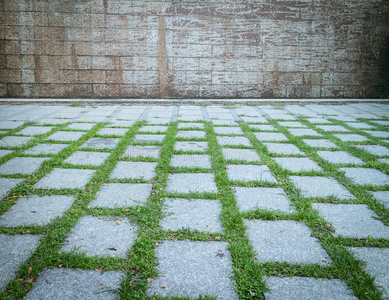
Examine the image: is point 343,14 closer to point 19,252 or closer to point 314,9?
point 314,9

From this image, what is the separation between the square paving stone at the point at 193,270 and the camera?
1.48 metres

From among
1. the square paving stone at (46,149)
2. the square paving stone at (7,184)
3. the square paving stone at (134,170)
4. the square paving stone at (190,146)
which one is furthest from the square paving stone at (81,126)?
the square paving stone at (7,184)

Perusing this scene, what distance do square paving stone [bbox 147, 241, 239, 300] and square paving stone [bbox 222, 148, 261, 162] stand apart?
1.79 meters

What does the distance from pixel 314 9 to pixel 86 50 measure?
6.28 metres

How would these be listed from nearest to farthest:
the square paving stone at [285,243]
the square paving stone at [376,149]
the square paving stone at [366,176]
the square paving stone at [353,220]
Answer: the square paving stone at [285,243]
the square paving stone at [353,220]
the square paving stone at [366,176]
the square paving stone at [376,149]

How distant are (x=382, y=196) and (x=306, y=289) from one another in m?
1.53

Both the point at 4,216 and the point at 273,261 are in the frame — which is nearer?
the point at 273,261

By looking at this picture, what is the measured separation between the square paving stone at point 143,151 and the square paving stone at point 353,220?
78.2 inches

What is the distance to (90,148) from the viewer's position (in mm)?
3816

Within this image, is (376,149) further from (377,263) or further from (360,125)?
(377,263)

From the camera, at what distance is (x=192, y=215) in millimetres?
2215

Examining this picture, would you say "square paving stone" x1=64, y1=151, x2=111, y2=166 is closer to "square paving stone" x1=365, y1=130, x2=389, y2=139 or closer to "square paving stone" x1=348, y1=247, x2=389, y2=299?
"square paving stone" x1=348, y1=247, x2=389, y2=299

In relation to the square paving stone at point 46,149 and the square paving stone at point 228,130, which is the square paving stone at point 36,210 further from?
the square paving stone at point 228,130

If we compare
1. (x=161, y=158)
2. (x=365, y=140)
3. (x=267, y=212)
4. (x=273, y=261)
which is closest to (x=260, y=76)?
(x=365, y=140)
